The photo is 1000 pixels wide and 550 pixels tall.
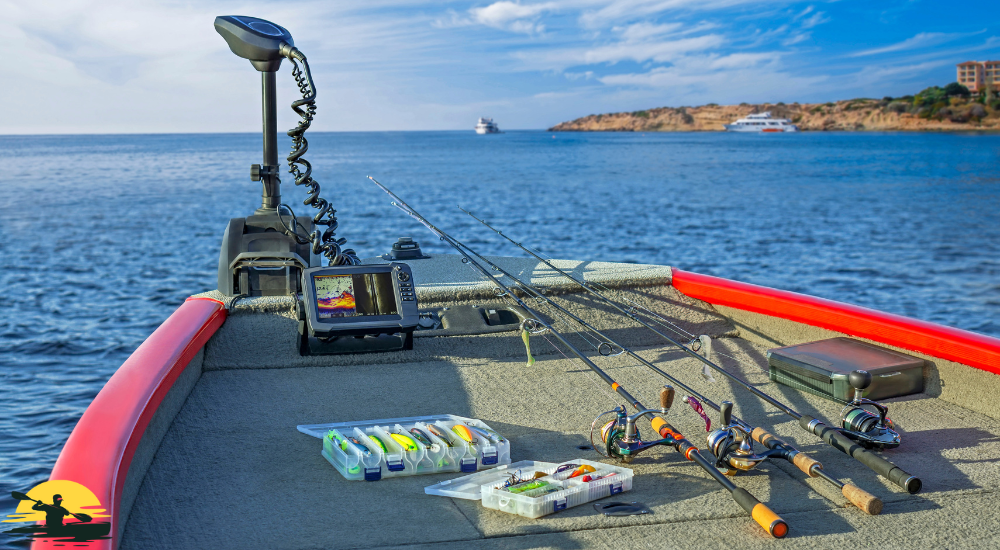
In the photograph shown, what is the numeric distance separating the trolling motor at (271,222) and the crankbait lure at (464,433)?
1.93m

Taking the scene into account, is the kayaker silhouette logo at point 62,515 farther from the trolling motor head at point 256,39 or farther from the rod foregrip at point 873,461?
the trolling motor head at point 256,39

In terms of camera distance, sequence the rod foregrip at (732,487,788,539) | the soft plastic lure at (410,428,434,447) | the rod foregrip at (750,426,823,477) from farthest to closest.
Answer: the soft plastic lure at (410,428,434,447)
the rod foregrip at (750,426,823,477)
the rod foregrip at (732,487,788,539)

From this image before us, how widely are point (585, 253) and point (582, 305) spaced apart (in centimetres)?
1779

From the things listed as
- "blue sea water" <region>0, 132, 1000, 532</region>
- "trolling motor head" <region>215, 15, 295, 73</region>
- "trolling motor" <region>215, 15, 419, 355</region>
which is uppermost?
"trolling motor head" <region>215, 15, 295, 73</region>

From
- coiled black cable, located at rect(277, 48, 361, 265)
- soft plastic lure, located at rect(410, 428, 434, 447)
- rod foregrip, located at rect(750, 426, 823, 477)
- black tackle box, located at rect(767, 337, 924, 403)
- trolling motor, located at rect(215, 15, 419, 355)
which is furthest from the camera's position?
coiled black cable, located at rect(277, 48, 361, 265)

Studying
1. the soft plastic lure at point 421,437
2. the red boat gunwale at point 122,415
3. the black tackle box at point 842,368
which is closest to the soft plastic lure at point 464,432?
the soft plastic lure at point 421,437

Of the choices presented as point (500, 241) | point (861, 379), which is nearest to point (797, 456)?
point (861, 379)

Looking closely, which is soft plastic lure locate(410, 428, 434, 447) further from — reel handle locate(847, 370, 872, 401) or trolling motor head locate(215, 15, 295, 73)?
trolling motor head locate(215, 15, 295, 73)

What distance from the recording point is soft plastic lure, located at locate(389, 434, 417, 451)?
293cm

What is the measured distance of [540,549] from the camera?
2393 millimetres

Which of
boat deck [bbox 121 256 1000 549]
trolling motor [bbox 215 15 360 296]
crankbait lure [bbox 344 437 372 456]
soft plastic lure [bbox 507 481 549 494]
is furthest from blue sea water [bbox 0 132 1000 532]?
soft plastic lure [bbox 507 481 549 494]

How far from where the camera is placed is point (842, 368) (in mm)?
3846

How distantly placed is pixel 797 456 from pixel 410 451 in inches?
53.0

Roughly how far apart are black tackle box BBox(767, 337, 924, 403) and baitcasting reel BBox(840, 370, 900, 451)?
1.92 feet
